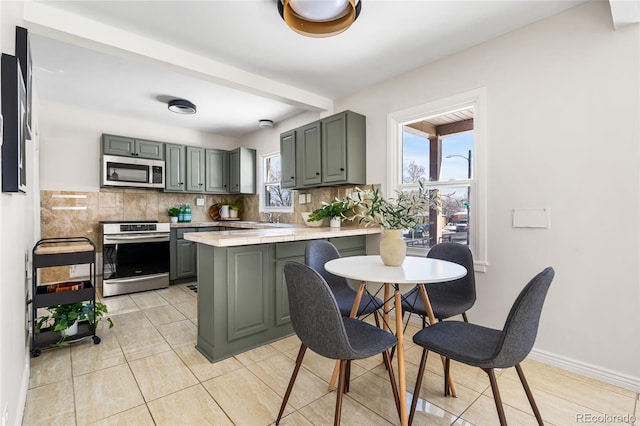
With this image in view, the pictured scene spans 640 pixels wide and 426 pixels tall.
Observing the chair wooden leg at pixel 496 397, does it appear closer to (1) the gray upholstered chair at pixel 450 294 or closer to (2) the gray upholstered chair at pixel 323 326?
(2) the gray upholstered chair at pixel 323 326

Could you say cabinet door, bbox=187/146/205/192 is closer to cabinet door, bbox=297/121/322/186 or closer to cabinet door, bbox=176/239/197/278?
cabinet door, bbox=176/239/197/278

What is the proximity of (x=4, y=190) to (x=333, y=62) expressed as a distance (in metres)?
2.62

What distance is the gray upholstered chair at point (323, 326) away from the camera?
1330 millimetres

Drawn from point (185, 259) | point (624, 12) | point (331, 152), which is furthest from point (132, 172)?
point (624, 12)

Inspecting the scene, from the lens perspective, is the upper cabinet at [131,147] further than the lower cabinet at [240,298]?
Yes

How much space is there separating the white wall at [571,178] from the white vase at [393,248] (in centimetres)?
119

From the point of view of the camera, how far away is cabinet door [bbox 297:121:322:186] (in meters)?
3.74

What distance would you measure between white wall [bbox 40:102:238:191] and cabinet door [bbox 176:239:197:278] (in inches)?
59.9

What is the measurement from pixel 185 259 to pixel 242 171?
1.76 m

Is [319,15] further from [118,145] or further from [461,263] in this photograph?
[118,145]

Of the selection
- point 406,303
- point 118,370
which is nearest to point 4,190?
point 118,370

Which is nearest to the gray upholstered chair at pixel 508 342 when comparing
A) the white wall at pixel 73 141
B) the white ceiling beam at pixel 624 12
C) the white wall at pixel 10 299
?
the white ceiling beam at pixel 624 12

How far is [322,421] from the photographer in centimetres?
162

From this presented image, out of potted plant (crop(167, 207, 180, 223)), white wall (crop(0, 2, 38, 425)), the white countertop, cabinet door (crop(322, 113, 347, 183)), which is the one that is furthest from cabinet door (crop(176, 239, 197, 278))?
white wall (crop(0, 2, 38, 425))
